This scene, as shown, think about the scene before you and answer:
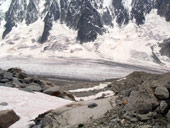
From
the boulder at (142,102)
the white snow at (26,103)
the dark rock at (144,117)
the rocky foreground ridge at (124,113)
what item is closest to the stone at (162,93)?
the rocky foreground ridge at (124,113)

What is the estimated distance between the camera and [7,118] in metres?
12.8

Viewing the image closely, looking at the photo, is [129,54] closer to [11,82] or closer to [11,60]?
[11,60]

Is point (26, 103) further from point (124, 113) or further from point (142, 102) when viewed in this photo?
point (142, 102)

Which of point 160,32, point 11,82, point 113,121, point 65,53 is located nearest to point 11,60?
point 65,53

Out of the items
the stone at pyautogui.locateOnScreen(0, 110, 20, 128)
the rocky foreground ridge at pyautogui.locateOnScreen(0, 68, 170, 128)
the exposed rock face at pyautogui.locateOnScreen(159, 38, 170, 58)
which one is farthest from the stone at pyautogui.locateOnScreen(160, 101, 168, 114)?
the exposed rock face at pyautogui.locateOnScreen(159, 38, 170, 58)

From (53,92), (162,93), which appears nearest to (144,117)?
(162,93)

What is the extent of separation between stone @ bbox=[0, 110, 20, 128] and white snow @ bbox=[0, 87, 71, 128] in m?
0.19

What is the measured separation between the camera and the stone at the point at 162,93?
410 inches

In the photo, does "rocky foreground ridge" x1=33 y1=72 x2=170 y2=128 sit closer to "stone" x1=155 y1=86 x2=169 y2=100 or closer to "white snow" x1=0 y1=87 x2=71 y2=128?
"stone" x1=155 y1=86 x2=169 y2=100

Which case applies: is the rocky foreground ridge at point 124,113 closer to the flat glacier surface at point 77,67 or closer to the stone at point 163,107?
the stone at point 163,107

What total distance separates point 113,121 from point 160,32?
18644 cm

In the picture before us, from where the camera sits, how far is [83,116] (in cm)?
1180

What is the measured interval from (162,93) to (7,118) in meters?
6.53

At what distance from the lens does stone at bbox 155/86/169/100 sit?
1042cm
